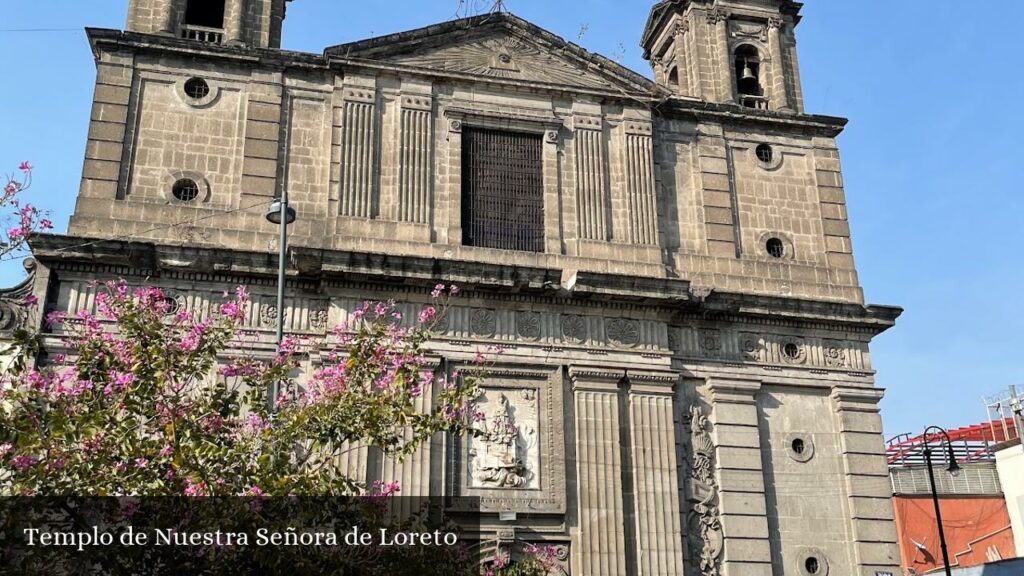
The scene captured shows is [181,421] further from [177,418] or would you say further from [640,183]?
[640,183]

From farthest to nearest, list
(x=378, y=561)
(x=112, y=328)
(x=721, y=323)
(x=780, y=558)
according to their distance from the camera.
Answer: (x=721, y=323) < (x=780, y=558) < (x=112, y=328) < (x=378, y=561)

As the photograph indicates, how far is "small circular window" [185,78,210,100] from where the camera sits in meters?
22.8

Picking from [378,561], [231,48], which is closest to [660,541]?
[378,561]

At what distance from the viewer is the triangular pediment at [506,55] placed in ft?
78.5

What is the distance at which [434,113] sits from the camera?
23547mm

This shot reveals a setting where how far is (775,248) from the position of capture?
2470 centimetres

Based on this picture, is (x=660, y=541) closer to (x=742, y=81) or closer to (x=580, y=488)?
(x=580, y=488)

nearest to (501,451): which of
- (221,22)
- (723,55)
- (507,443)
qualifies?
(507,443)

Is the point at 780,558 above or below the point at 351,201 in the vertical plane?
below

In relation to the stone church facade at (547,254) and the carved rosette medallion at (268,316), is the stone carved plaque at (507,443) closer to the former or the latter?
the stone church facade at (547,254)

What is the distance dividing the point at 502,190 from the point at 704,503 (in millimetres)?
7801

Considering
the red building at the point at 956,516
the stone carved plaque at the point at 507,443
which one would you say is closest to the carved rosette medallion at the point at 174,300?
the stone carved plaque at the point at 507,443

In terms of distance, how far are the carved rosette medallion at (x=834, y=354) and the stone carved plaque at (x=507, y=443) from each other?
22.2ft

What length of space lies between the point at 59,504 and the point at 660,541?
11829 millimetres
